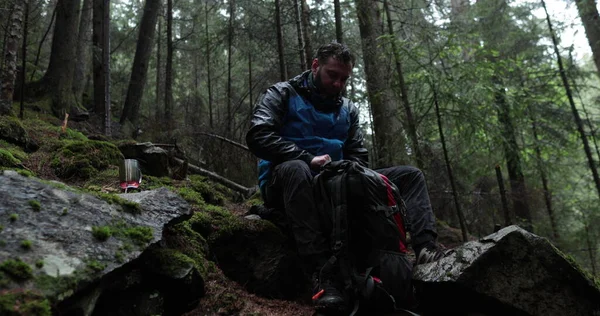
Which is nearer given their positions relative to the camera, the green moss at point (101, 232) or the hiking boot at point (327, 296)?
the green moss at point (101, 232)

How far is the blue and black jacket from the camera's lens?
3.27 m

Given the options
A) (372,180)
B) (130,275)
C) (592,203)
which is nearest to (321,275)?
(372,180)

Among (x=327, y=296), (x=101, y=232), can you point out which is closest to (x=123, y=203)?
(x=101, y=232)

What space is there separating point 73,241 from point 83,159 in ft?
8.69

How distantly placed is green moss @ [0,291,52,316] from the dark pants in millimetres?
1651

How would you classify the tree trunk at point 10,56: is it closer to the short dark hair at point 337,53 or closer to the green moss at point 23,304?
the short dark hair at point 337,53

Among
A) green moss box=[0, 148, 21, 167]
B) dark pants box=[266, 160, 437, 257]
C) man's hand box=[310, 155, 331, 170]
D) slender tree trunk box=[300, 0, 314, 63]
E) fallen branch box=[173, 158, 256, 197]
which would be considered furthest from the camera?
slender tree trunk box=[300, 0, 314, 63]

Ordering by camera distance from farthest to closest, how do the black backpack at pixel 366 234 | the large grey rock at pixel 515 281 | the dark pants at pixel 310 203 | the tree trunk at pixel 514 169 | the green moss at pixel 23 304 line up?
the tree trunk at pixel 514 169, the dark pants at pixel 310 203, the black backpack at pixel 366 234, the large grey rock at pixel 515 281, the green moss at pixel 23 304

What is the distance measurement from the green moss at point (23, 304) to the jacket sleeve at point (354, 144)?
291 centimetres

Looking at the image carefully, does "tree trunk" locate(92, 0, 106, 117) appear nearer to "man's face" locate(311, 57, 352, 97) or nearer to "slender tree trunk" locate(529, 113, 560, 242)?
"man's face" locate(311, 57, 352, 97)

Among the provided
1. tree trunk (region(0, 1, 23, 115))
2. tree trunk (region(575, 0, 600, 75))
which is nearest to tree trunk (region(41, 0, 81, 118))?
tree trunk (region(0, 1, 23, 115))

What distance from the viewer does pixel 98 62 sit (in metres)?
10.8

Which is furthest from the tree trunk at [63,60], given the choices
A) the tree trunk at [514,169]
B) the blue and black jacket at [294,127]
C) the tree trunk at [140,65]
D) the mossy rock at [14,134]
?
the tree trunk at [514,169]

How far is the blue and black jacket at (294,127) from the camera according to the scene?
Result: 3.27 meters
